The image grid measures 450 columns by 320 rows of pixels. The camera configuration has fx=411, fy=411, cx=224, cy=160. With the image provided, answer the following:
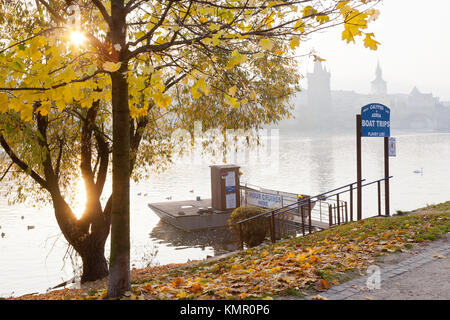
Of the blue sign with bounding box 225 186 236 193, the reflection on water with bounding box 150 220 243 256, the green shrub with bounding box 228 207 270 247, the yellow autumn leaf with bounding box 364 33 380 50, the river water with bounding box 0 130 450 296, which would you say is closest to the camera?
the yellow autumn leaf with bounding box 364 33 380 50

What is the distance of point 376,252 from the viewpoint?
719 cm

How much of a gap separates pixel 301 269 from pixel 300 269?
0.08 feet

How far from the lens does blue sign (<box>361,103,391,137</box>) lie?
480 inches

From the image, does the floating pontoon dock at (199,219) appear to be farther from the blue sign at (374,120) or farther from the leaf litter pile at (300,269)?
the leaf litter pile at (300,269)

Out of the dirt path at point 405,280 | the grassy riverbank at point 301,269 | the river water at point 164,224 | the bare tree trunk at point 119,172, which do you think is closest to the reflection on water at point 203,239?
the river water at point 164,224

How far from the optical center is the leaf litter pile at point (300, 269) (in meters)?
5.46

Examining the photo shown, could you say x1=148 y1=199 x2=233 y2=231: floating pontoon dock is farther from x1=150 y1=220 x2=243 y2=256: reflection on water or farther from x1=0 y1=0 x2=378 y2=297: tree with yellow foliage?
x1=0 y1=0 x2=378 y2=297: tree with yellow foliage

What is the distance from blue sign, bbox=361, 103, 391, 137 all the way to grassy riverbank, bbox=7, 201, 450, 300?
331 cm

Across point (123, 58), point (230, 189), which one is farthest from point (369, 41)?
point (230, 189)

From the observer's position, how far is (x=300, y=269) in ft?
20.1

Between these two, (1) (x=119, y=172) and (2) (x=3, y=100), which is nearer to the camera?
(2) (x=3, y=100)

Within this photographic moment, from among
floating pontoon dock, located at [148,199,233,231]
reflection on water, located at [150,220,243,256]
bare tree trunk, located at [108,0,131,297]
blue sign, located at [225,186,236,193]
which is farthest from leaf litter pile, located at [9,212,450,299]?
blue sign, located at [225,186,236,193]

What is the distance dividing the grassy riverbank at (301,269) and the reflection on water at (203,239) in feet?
46.7

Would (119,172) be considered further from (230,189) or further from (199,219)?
(230,189)
